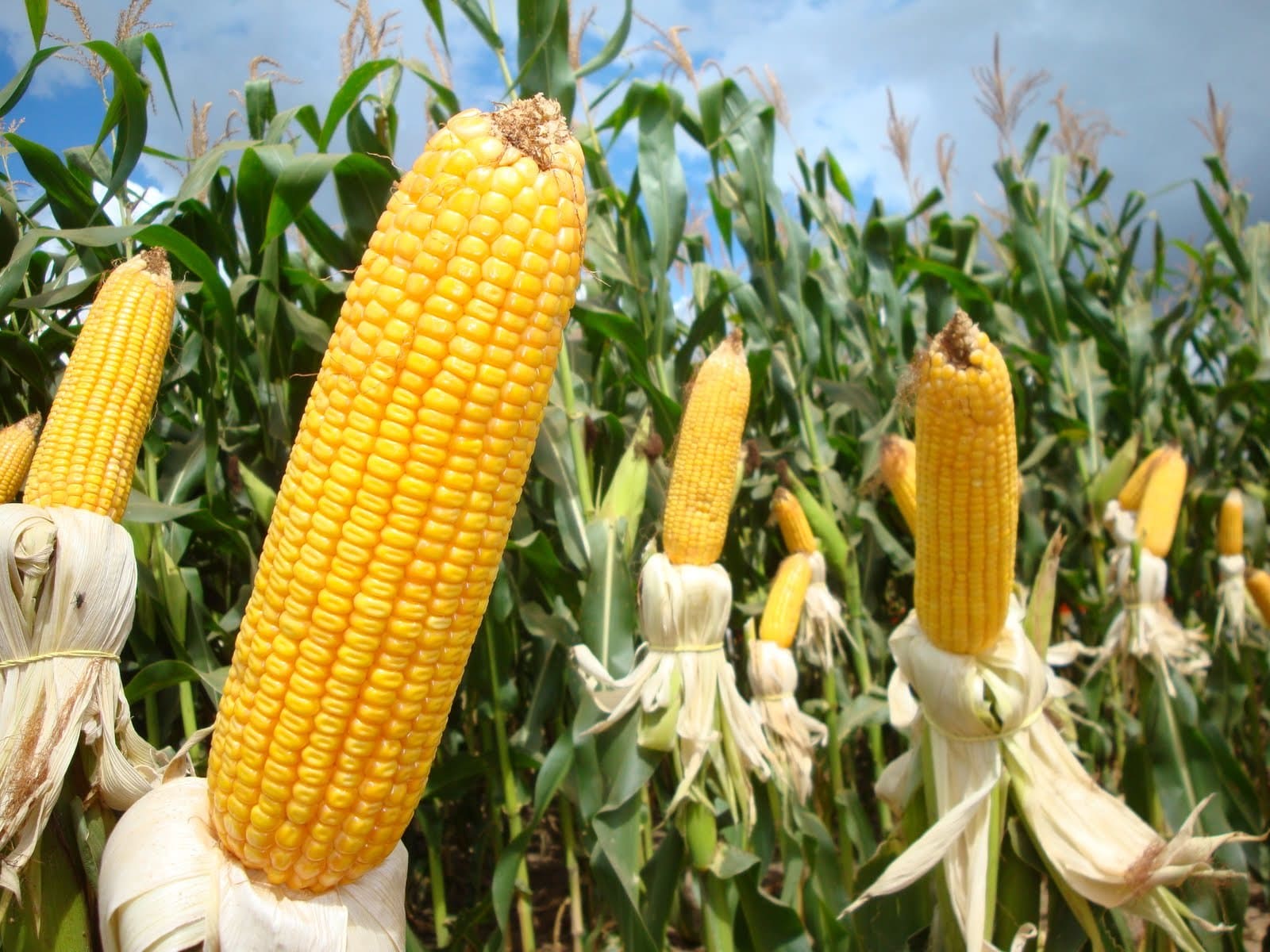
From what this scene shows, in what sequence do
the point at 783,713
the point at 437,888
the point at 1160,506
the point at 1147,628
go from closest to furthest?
the point at 783,713, the point at 437,888, the point at 1147,628, the point at 1160,506

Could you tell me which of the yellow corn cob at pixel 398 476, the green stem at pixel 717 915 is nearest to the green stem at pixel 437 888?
the green stem at pixel 717 915

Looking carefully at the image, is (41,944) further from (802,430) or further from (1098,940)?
(802,430)

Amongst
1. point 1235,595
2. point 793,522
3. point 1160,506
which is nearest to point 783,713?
point 793,522

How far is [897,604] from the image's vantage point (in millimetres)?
5863

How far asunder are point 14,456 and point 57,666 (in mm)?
894

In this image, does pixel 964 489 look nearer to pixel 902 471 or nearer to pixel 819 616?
pixel 902 471

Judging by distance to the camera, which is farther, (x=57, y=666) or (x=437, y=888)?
(x=437, y=888)

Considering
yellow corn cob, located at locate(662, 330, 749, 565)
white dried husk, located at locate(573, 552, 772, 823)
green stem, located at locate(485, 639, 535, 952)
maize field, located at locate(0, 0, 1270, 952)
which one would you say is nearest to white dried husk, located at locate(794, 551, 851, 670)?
maize field, located at locate(0, 0, 1270, 952)

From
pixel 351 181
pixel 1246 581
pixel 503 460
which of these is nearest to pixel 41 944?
pixel 503 460

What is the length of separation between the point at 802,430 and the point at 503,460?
345cm

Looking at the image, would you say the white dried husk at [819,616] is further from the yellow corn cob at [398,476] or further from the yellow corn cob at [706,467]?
the yellow corn cob at [398,476]

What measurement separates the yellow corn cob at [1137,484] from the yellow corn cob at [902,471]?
5.99 feet

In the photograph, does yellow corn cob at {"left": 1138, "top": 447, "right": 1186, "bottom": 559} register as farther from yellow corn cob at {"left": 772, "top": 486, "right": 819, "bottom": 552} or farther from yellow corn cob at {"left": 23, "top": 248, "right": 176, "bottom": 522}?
yellow corn cob at {"left": 23, "top": 248, "right": 176, "bottom": 522}

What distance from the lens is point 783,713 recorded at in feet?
11.8
